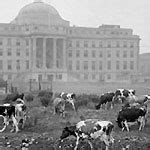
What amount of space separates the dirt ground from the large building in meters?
68.9

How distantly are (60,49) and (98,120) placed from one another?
83368 millimetres

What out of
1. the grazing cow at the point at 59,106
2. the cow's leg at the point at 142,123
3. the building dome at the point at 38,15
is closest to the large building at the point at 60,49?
the building dome at the point at 38,15

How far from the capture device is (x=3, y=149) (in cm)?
1583

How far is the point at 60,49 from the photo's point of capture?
98188mm

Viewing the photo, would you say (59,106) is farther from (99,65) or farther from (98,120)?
(99,65)

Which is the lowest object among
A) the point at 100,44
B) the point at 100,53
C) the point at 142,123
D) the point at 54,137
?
the point at 54,137

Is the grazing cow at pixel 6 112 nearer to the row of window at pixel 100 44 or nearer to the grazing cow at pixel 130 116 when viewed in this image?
the grazing cow at pixel 130 116

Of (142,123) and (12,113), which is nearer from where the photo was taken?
(142,123)

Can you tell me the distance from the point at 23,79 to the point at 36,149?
7605 centimetres

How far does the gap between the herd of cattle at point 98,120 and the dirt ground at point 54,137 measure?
0.41 meters

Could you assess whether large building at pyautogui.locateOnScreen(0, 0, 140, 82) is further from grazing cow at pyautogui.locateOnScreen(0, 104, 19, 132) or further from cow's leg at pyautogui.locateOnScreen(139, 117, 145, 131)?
cow's leg at pyautogui.locateOnScreen(139, 117, 145, 131)

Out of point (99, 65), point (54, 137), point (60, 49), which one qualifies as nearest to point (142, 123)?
point (54, 137)

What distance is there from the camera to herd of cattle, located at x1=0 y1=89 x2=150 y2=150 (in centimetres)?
1478

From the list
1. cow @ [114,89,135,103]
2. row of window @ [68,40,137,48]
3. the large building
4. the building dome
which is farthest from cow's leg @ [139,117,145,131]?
the building dome
